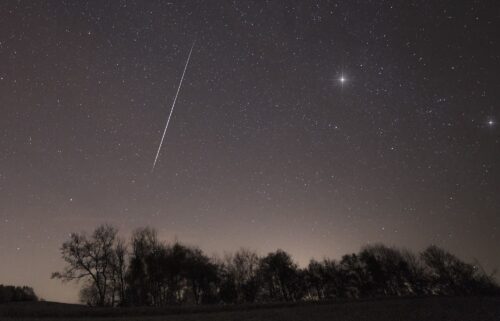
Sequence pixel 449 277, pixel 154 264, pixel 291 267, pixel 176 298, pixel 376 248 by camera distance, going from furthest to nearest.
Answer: pixel 376 248 < pixel 449 277 < pixel 291 267 < pixel 176 298 < pixel 154 264

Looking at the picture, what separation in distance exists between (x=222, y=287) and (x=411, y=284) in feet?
187

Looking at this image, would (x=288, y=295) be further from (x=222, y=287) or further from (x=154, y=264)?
(x=154, y=264)

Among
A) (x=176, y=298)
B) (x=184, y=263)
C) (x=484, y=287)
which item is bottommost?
(x=484, y=287)

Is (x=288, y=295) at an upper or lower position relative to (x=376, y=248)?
lower


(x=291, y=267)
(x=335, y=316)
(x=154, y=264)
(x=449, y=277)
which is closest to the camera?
(x=335, y=316)

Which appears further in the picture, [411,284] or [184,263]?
[411,284]

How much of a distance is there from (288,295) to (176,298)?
3255 cm

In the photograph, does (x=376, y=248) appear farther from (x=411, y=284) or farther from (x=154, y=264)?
(x=154, y=264)

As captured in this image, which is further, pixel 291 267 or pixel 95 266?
pixel 291 267

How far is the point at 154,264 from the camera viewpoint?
7012 centimetres

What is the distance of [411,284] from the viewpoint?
325 ft

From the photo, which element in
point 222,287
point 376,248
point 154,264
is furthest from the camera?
point 376,248

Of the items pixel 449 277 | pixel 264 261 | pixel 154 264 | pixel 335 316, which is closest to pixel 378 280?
pixel 449 277

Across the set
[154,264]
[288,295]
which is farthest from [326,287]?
[154,264]
